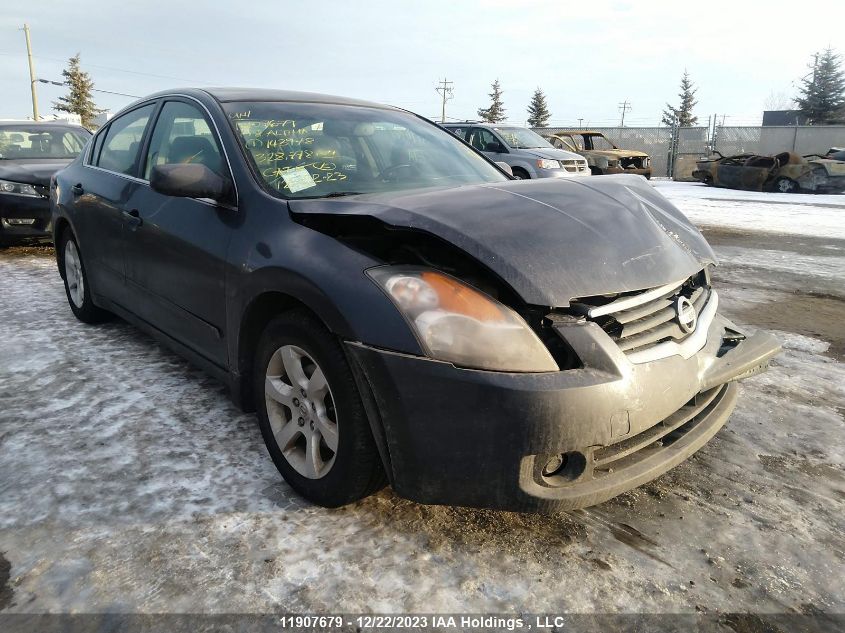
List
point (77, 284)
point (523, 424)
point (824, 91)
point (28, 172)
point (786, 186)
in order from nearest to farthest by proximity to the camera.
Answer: point (523, 424) < point (77, 284) < point (28, 172) < point (786, 186) < point (824, 91)

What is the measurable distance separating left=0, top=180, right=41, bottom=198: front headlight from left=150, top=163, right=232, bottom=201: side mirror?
231 inches

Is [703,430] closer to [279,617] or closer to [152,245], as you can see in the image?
[279,617]

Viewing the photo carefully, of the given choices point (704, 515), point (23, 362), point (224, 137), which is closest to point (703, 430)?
point (704, 515)

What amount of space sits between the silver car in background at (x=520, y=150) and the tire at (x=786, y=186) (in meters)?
6.81

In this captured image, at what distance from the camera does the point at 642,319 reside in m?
2.11

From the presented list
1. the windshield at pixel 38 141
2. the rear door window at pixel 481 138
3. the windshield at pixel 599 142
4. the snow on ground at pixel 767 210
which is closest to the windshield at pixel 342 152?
the windshield at pixel 38 141

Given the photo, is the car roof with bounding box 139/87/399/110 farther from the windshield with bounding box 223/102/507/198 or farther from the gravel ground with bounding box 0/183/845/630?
the gravel ground with bounding box 0/183/845/630

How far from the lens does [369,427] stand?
2.06 meters

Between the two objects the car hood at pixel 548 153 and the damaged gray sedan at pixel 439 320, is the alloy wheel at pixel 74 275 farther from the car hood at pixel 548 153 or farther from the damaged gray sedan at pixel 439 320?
the car hood at pixel 548 153

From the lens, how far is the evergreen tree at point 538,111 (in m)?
69.7

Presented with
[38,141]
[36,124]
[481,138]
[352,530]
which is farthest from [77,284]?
[481,138]

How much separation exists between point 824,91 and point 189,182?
198 feet

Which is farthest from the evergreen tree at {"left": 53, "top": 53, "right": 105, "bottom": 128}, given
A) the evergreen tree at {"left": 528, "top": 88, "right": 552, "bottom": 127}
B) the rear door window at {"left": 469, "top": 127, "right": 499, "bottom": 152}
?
the rear door window at {"left": 469, "top": 127, "right": 499, "bottom": 152}

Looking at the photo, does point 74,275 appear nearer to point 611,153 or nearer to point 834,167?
point 611,153
